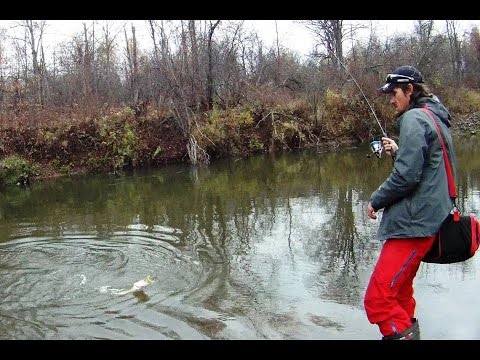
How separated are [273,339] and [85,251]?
4188 mm

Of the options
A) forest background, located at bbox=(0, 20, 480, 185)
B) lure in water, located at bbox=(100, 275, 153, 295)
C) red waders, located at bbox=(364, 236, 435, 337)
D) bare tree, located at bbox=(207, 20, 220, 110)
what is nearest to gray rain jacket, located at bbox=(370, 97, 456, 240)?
red waders, located at bbox=(364, 236, 435, 337)

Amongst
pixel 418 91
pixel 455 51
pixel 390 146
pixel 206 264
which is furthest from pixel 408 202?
pixel 455 51

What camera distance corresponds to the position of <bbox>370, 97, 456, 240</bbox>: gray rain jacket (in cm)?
344

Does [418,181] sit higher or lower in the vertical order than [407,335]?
higher

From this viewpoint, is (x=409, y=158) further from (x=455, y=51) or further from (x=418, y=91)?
(x=455, y=51)

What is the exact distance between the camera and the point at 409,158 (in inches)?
135

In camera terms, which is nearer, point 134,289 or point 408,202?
point 408,202

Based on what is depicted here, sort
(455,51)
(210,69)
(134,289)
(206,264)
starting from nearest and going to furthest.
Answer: (134,289)
(206,264)
(210,69)
(455,51)

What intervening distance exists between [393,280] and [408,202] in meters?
0.55

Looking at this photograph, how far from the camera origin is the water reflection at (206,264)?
4.84 metres
